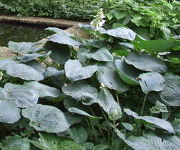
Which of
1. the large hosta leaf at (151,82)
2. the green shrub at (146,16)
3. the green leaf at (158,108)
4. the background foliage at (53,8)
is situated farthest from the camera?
the background foliage at (53,8)

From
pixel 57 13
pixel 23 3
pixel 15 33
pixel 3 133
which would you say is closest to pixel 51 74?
pixel 3 133

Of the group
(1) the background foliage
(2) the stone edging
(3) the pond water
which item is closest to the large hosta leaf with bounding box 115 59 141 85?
(3) the pond water

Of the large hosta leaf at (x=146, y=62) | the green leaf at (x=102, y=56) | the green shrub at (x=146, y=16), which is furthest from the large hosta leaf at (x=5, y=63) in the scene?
the green shrub at (x=146, y=16)

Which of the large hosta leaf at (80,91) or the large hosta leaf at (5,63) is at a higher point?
the large hosta leaf at (5,63)

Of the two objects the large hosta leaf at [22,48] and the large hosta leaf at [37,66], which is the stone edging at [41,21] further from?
the large hosta leaf at [37,66]

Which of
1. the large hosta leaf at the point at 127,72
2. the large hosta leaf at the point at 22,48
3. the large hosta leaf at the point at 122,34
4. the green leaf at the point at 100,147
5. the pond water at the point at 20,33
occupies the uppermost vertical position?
the large hosta leaf at the point at 122,34

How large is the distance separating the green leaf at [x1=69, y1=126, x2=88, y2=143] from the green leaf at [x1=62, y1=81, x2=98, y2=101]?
16 cm

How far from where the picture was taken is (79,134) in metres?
1.66

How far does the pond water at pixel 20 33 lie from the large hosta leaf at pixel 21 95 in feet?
9.97

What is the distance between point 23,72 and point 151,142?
789 millimetres

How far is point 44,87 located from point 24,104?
0.27 meters

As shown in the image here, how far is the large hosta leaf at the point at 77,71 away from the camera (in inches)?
72.5

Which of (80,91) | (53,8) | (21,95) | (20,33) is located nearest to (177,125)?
(80,91)

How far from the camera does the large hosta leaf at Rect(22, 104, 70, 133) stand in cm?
150
